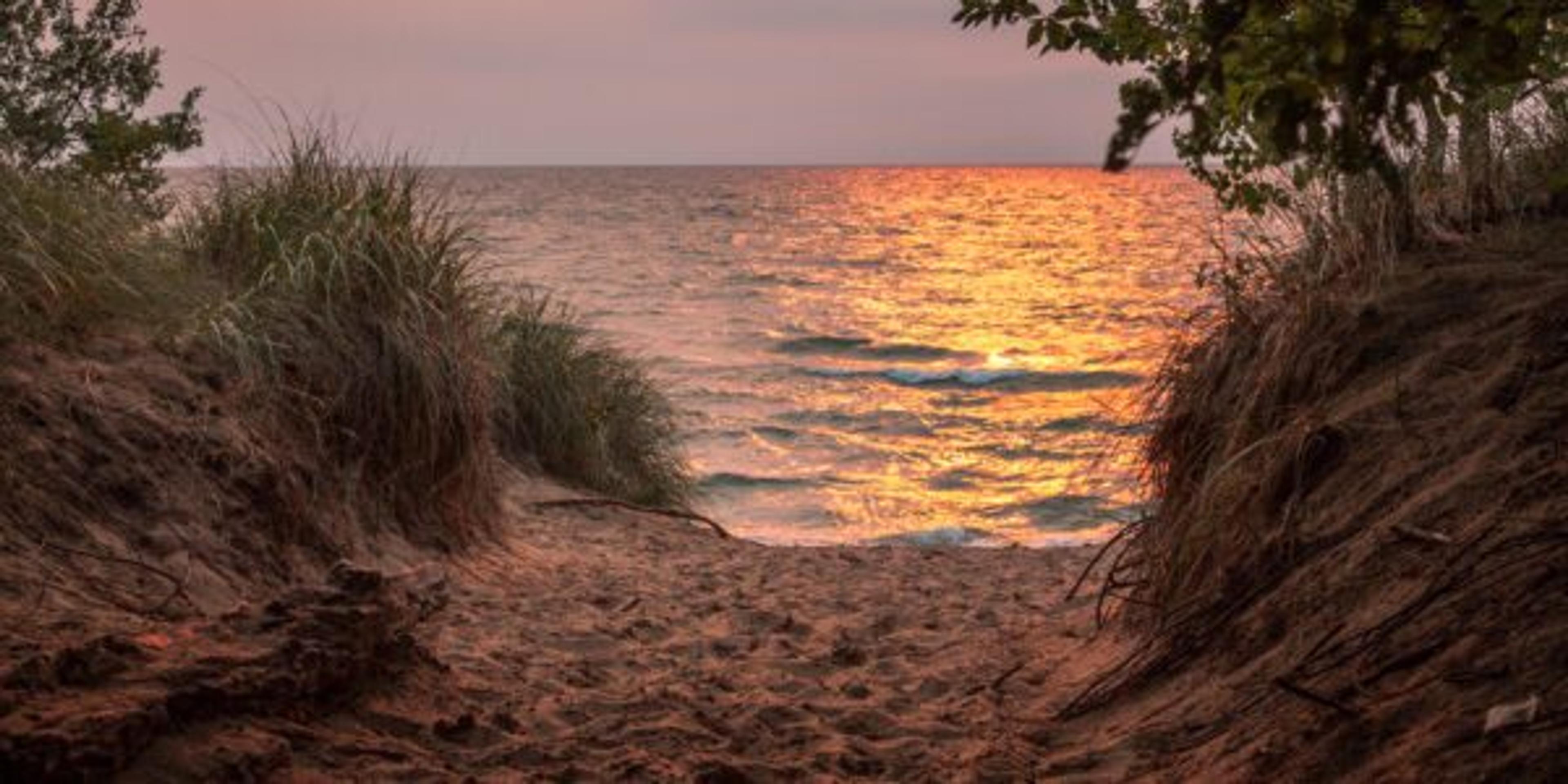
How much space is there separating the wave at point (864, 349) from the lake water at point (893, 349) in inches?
3.3

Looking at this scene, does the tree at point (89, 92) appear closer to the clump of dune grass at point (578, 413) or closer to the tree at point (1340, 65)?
the clump of dune grass at point (578, 413)

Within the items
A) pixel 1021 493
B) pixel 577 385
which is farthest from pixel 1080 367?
pixel 577 385

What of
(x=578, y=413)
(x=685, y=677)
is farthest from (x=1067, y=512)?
(x=685, y=677)

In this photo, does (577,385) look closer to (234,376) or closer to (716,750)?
(234,376)

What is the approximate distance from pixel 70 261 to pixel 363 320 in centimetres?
153

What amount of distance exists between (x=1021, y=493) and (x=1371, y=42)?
1418 cm

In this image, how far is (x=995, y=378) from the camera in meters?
24.8

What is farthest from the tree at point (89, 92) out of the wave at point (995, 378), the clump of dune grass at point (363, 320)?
the wave at point (995, 378)

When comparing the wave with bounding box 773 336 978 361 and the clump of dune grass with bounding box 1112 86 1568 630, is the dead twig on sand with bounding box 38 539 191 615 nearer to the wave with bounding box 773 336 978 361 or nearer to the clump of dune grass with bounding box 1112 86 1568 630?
the clump of dune grass with bounding box 1112 86 1568 630

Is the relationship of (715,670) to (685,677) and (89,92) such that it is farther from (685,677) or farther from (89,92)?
(89,92)

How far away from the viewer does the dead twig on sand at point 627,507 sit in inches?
398

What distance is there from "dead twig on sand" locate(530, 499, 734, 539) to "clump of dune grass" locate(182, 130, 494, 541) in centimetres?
150

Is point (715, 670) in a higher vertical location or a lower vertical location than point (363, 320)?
lower

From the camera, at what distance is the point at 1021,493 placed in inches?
637
